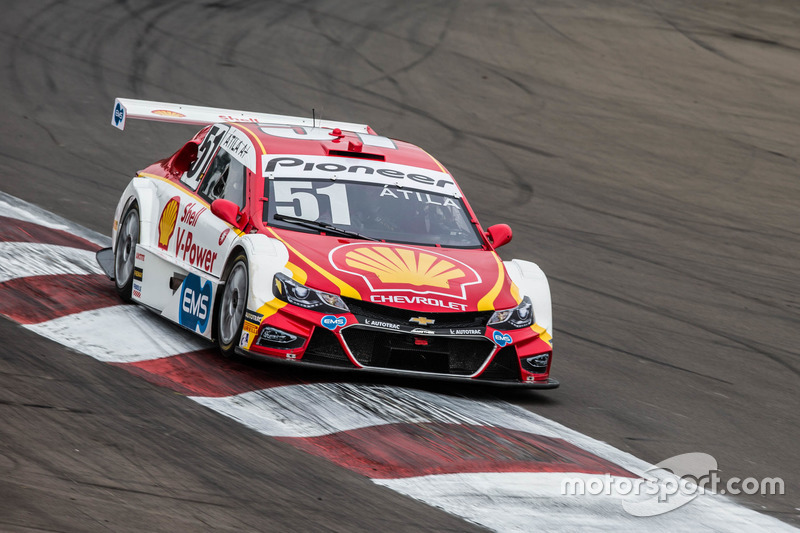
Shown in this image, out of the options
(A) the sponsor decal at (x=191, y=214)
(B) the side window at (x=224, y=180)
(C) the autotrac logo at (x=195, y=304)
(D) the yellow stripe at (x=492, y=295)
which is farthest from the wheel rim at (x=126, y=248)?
(D) the yellow stripe at (x=492, y=295)

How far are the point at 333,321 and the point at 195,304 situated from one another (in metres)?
1.35

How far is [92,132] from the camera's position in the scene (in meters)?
15.8

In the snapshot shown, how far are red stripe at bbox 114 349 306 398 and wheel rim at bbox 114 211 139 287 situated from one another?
1723mm

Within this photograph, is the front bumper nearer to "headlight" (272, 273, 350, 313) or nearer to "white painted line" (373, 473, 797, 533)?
"headlight" (272, 273, 350, 313)

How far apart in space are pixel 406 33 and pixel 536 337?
1545cm

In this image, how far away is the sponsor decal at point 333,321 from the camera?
7.40m

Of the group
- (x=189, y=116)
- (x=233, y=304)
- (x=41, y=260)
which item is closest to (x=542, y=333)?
(x=233, y=304)

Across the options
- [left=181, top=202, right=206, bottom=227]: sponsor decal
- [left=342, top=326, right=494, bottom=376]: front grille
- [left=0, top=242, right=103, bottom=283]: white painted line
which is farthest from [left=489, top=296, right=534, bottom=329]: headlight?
[left=0, top=242, right=103, bottom=283]: white painted line

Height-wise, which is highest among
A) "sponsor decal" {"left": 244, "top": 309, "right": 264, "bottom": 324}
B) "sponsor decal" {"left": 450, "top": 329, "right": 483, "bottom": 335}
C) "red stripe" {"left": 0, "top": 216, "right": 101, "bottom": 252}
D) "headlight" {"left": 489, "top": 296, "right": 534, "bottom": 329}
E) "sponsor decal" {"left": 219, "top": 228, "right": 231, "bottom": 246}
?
"sponsor decal" {"left": 219, "top": 228, "right": 231, "bottom": 246}

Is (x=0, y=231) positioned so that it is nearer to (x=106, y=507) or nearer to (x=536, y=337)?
(x=536, y=337)

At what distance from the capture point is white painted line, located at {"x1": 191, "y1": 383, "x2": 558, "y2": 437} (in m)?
6.71

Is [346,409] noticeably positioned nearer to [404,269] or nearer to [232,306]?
[404,269]

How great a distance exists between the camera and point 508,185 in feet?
50.0

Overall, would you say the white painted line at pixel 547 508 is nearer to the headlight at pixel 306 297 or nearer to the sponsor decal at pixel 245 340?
the headlight at pixel 306 297
